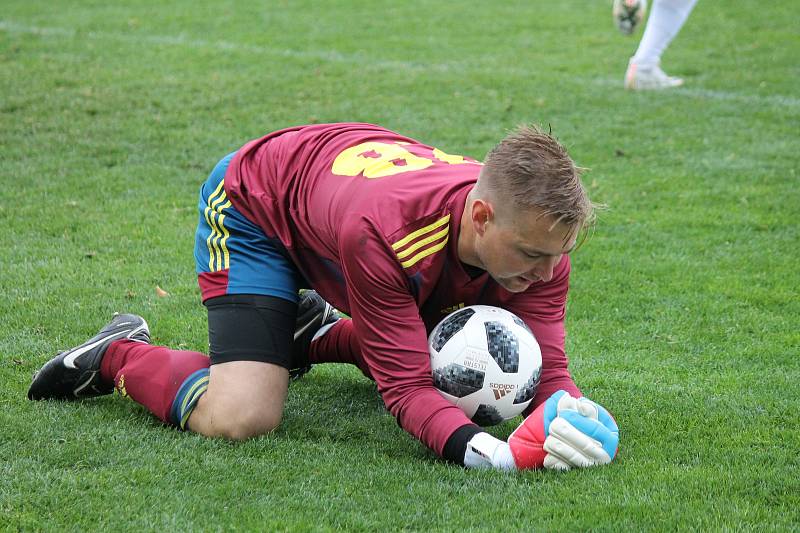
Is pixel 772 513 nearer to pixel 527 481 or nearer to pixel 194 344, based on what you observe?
pixel 527 481

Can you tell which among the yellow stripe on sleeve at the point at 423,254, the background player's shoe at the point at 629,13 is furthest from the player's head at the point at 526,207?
the background player's shoe at the point at 629,13

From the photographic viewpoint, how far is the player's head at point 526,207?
10.5ft

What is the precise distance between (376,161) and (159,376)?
47.3 inches

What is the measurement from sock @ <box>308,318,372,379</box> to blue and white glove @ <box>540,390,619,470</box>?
1.19 m

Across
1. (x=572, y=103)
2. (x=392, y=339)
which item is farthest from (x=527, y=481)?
(x=572, y=103)

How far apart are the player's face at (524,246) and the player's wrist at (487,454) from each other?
553 millimetres

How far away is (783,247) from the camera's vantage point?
20.0 feet

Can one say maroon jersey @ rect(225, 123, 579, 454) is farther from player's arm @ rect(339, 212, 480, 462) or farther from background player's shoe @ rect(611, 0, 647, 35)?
background player's shoe @ rect(611, 0, 647, 35)

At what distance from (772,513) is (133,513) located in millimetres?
1949

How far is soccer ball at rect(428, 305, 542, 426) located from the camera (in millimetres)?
3588

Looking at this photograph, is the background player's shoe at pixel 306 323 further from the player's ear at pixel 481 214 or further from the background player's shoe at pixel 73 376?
the player's ear at pixel 481 214

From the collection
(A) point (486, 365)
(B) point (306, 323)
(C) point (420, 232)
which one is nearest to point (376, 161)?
(C) point (420, 232)

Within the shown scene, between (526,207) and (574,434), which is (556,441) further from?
(526,207)

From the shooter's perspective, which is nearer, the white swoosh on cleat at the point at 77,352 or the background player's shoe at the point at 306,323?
the white swoosh on cleat at the point at 77,352
